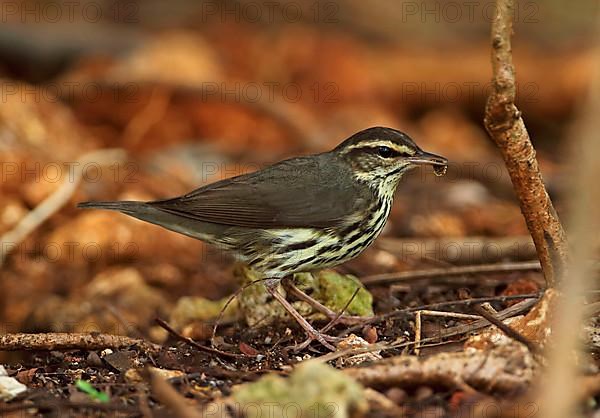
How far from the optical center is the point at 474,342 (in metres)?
4.57

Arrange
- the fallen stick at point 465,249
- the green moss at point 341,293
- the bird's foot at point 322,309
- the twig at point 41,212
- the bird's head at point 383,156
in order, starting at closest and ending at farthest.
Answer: the bird's foot at point 322,309 < the green moss at point 341,293 < the bird's head at point 383,156 < the fallen stick at point 465,249 < the twig at point 41,212

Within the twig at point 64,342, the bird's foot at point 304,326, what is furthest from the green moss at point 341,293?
the twig at point 64,342

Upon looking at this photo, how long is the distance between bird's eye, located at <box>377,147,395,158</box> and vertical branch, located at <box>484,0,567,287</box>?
1.58 m

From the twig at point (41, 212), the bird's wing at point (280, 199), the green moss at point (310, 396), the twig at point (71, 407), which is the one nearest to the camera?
the green moss at point (310, 396)

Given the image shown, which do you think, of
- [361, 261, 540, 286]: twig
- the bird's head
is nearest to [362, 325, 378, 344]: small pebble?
[361, 261, 540, 286]: twig

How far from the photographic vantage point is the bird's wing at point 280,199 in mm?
6227

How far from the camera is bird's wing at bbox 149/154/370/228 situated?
20.4 ft

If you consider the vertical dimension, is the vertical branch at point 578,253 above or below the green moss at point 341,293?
above

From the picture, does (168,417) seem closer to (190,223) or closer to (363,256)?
(190,223)

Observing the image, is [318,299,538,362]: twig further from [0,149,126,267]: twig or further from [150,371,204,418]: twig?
→ [0,149,126,267]: twig

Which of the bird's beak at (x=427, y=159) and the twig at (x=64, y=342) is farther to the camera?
the bird's beak at (x=427, y=159)

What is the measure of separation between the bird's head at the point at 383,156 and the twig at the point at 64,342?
1.99m

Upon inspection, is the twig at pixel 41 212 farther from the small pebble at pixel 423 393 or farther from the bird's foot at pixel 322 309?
the small pebble at pixel 423 393

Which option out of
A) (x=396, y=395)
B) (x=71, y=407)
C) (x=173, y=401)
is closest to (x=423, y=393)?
(x=396, y=395)
